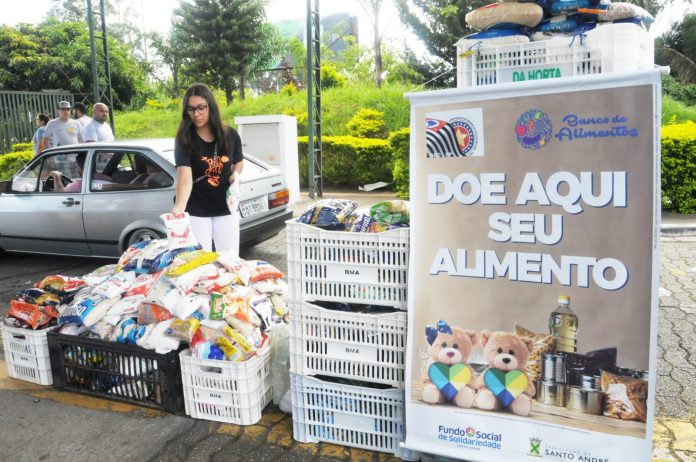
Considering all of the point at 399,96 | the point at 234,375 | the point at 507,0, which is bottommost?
the point at 234,375

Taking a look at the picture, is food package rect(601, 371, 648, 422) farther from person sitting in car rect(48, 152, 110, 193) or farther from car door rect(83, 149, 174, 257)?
person sitting in car rect(48, 152, 110, 193)

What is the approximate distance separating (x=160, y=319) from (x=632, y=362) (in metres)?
2.37

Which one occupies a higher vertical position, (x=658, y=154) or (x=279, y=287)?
(x=658, y=154)

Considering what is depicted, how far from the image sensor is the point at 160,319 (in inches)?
124

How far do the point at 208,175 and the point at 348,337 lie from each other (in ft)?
6.61

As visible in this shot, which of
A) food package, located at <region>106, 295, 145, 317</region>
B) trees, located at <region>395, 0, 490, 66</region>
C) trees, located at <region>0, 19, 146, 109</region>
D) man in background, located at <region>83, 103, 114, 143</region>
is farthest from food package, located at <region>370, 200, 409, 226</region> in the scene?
trees, located at <region>0, 19, 146, 109</region>

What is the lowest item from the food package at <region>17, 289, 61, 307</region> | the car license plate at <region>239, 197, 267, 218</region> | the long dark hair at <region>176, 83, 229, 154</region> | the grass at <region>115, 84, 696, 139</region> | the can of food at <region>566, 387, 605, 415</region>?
the can of food at <region>566, 387, 605, 415</region>

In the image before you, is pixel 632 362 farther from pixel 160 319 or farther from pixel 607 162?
pixel 160 319

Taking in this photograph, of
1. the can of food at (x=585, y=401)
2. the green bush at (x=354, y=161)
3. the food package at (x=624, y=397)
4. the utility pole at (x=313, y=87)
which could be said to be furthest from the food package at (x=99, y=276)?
the green bush at (x=354, y=161)

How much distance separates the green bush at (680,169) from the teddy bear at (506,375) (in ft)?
24.6

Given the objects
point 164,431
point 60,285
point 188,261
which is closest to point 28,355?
point 60,285

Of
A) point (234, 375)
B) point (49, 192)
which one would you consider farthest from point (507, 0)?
point (49, 192)

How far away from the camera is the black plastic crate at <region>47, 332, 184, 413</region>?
3.08 metres

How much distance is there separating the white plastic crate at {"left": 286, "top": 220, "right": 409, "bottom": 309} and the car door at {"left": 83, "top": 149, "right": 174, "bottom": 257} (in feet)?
11.5
